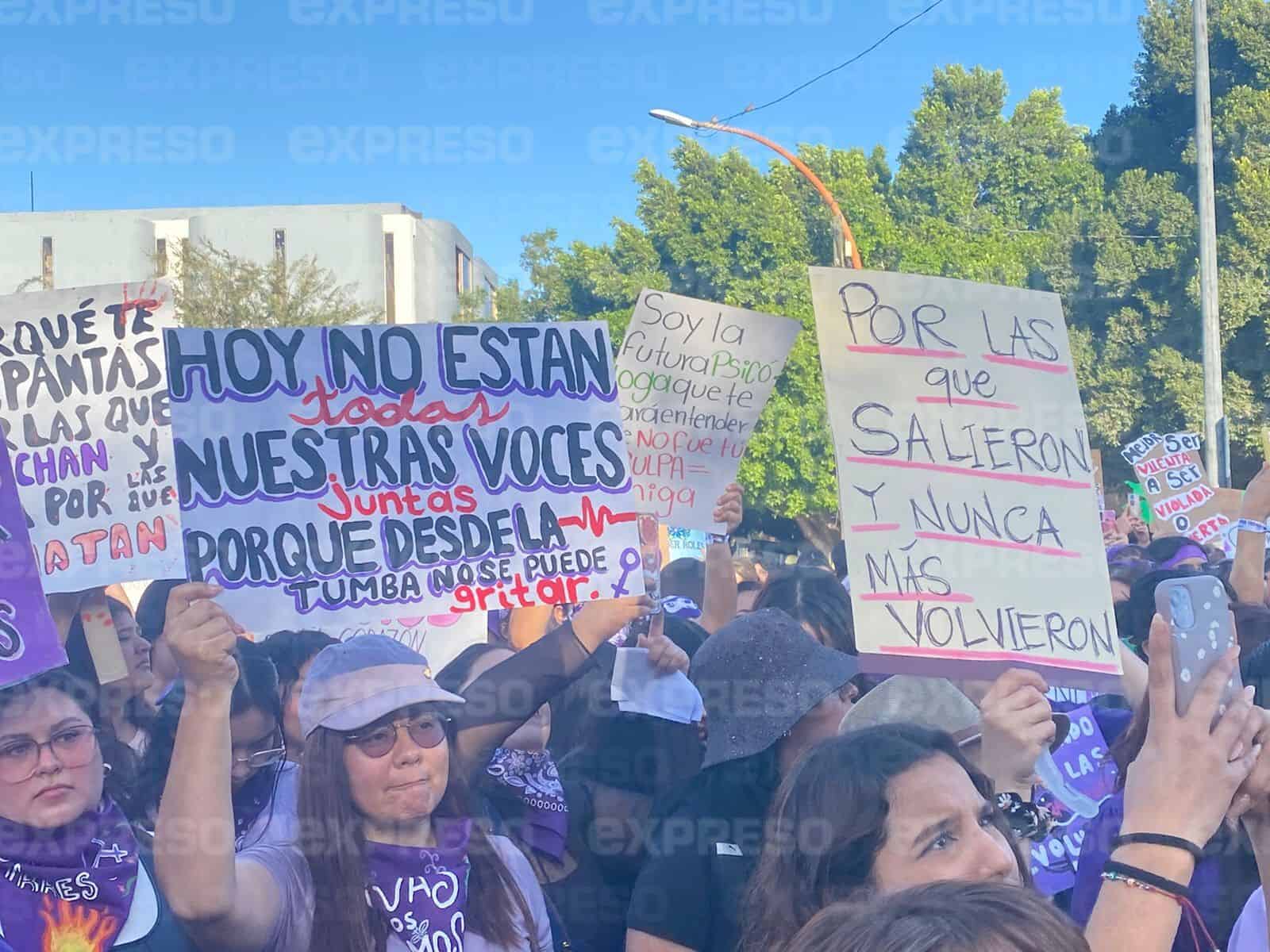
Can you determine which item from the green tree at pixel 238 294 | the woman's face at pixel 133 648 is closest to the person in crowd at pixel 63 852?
the woman's face at pixel 133 648

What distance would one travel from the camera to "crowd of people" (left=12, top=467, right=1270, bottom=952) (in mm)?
1721

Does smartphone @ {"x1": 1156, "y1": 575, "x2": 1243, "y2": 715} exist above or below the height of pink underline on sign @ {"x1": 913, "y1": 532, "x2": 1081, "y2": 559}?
below

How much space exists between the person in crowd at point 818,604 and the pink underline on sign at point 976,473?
1.14 metres

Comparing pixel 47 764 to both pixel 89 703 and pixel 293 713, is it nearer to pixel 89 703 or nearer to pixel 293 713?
pixel 89 703

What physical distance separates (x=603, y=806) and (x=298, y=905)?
1.02 m

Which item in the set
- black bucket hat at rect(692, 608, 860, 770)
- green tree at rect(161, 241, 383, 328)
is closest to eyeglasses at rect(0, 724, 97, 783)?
black bucket hat at rect(692, 608, 860, 770)

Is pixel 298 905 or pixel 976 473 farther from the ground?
pixel 976 473

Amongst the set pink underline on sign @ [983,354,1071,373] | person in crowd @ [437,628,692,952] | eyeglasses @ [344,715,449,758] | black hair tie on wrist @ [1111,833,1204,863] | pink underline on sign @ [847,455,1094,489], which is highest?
pink underline on sign @ [983,354,1071,373]

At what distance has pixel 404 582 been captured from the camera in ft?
11.6

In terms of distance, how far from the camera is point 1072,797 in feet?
10.7

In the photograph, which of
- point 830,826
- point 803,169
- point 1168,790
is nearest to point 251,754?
point 830,826

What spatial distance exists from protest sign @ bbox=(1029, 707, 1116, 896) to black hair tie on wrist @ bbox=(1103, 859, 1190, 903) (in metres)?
1.50

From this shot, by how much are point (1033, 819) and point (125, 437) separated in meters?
2.71

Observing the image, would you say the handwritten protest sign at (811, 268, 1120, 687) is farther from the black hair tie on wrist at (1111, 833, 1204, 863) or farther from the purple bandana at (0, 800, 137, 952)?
the purple bandana at (0, 800, 137, 952)
